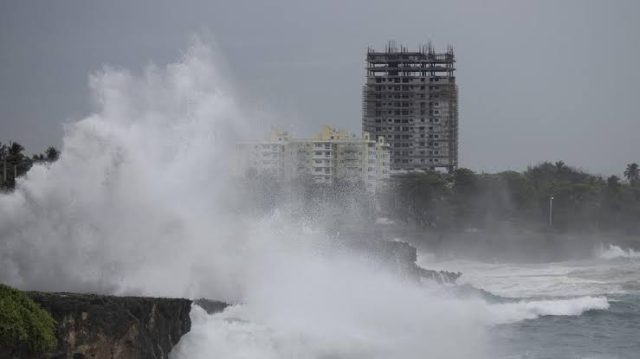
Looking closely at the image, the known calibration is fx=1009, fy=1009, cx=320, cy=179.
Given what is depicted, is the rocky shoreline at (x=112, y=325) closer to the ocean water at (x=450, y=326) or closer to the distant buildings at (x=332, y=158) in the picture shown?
the ocean water at (x=450, y=326)

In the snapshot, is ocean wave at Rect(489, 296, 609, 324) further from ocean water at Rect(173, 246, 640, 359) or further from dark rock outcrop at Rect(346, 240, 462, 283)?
dark rock outcrop at Rect(346, 240, 462, 283)

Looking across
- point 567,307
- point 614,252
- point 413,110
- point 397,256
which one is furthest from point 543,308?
point 413,110

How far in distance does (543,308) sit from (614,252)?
49.2m

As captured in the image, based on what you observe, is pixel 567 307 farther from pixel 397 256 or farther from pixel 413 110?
pixel 413 110

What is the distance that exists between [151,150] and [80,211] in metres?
4.61

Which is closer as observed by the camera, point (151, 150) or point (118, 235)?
point (118, 235)

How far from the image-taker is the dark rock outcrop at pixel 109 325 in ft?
65.6

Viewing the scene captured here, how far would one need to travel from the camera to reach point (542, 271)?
64.6 m

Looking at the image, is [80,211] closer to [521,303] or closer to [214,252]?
[214,252]

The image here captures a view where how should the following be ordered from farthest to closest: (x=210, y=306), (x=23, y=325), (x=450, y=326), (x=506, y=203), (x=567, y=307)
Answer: (x=506, y=203), (x=567, y=307), (x=450, y=326), (x=210, y=306), (x=23, y=325)

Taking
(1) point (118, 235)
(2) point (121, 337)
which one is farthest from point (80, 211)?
(2) point (121, 337)

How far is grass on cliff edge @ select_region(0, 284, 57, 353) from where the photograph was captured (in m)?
18.8

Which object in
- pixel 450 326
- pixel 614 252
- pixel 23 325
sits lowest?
pixel 450 326

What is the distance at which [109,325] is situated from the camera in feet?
67.3
